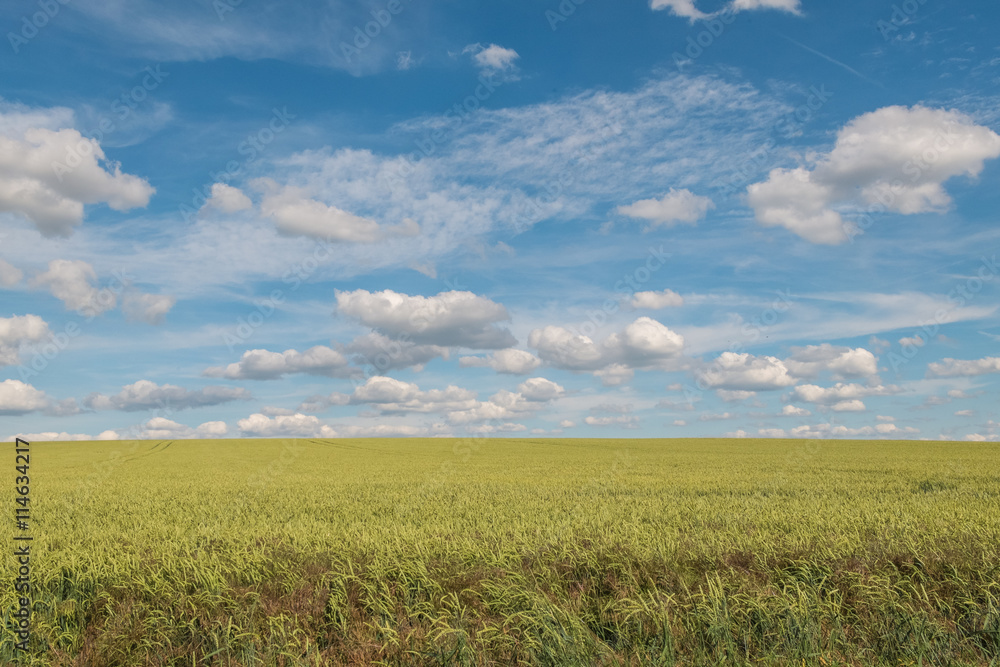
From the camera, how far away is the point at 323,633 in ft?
25.3

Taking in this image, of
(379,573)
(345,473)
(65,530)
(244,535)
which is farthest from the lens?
(345,473)

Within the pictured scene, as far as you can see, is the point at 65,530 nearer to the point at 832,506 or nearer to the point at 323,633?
the point at 323,633

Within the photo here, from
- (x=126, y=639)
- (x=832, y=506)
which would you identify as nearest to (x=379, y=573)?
(x=126, y=639)

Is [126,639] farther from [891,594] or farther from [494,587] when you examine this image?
[891,594]

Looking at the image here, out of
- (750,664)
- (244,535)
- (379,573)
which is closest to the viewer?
(750,664)

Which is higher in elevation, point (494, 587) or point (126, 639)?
point (494, 587)

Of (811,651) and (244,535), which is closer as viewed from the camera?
(811,651)

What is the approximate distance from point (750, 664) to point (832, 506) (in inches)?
445

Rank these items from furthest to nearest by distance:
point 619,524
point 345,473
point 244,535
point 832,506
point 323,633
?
point 345,473 → point 832,506 → point 619,524 → point 244,535 → point 323,633

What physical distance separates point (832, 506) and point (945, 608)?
8.88m

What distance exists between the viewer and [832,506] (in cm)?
1605

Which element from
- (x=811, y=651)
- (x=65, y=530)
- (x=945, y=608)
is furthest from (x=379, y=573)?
(x=65, y=530)

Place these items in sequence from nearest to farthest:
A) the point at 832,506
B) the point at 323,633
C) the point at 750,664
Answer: the point at 750,664 < the point at 323,633 < the point at 832,506

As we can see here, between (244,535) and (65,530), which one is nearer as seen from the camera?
(244,535)
